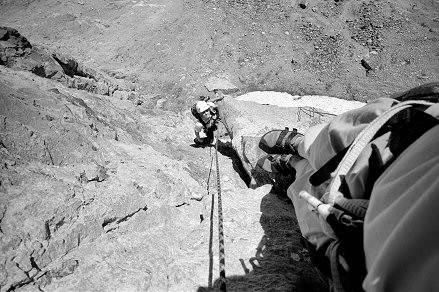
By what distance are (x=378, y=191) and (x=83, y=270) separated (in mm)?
2467

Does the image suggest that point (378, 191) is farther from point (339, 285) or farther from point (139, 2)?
point (139, 2)

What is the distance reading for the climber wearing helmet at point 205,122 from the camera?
7547 mm

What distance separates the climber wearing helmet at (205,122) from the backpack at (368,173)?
611 cm

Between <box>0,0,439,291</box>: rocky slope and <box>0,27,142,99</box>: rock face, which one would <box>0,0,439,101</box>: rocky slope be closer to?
<box>0,0,439,291</box>: rocky slope

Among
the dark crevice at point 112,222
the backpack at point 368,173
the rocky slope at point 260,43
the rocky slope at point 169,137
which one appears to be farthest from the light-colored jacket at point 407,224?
the rocky slope at point 260,43

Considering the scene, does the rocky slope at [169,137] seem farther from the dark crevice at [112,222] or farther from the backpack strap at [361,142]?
the backpack strap at [361,142]

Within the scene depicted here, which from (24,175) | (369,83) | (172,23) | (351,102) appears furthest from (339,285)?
(172,23)

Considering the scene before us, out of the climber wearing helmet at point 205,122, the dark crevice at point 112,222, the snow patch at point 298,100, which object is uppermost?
the dark crevice at point 112,222

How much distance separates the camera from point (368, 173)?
1324 millimetres

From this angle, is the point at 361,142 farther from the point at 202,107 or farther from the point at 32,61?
the point at 32,61

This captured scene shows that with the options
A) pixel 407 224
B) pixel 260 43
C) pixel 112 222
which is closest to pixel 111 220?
pixel 112 222

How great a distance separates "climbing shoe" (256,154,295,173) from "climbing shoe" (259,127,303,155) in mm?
123

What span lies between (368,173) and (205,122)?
6.43 metres

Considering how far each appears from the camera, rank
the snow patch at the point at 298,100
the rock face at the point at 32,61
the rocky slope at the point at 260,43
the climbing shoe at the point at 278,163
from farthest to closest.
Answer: the rocky slope at the point at 260,43
the snow patch at the point at 298,100
the rock face at the point at 32,61
the climbing shoe at the point at 278,163
